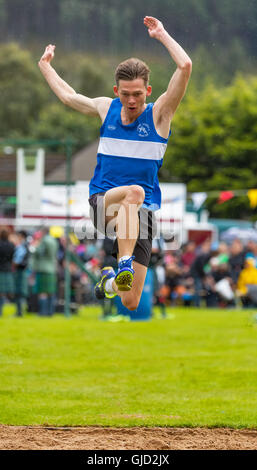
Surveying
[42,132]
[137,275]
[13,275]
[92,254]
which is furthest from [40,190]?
[42,132]

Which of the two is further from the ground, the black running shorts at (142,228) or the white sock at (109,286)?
the black running shorts at (142,228)

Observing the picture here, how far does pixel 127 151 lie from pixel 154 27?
0.99m

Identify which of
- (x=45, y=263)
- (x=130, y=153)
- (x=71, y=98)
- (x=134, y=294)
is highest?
(x=71, y=98)

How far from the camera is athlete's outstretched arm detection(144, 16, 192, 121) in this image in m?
5.95

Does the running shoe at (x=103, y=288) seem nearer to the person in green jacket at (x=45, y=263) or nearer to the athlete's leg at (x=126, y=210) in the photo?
the athlete's leg at (x=126, y=210)

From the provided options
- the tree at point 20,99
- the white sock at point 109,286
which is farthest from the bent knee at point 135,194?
the tree at point 20,99

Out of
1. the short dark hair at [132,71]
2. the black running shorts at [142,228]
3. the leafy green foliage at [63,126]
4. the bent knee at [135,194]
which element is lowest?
the black running shorts at [142,228]

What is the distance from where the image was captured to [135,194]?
20.0 ft

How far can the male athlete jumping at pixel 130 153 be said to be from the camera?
609 centimetres

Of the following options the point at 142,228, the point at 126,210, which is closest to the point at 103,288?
the point at 142,228

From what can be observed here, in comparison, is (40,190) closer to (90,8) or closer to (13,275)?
(13,275)

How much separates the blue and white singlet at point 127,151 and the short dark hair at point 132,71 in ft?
0.98

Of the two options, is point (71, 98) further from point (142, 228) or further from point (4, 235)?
point (4, 235)

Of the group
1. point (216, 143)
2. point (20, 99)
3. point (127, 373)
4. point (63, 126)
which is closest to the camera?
point (127, 373)
